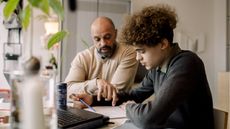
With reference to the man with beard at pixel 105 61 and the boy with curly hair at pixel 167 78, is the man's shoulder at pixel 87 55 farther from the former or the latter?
the boy with curly hair at pixel 167 78

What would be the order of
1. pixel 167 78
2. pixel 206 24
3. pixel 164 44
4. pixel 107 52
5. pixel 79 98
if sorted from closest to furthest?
1. pixel 167 78
2. pixel 164 44
3. pixel 79 98
4. pixel 107 52
5. pixel 206 24

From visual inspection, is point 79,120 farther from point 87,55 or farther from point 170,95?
point 87,55

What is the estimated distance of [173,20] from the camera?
4.53ft

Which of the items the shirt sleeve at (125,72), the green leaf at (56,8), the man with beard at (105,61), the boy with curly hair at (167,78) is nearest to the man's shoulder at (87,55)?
the man with beard at (105,61)

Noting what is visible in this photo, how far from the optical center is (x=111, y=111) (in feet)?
4.59

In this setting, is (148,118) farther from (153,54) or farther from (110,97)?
(110,97)

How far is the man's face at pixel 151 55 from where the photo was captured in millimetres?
1306

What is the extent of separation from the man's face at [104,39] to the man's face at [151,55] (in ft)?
3.13

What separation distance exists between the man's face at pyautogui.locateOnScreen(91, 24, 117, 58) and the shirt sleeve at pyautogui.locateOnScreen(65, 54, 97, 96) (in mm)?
193

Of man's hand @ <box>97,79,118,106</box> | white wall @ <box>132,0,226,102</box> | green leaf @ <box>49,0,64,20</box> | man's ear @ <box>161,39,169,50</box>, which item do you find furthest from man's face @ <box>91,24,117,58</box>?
green leaf @ <box>49,0,64,20</box>

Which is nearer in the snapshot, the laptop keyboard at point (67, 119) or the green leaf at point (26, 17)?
the green leaf at point (26, 17)

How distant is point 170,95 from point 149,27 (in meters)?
0.36

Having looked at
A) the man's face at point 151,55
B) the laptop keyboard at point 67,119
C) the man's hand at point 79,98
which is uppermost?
the man's face at point 151,55

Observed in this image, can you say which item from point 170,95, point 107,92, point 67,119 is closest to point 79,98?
point 107,92
